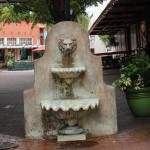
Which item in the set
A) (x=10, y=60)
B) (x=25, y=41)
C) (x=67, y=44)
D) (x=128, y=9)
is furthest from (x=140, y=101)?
(x=25, y=41)

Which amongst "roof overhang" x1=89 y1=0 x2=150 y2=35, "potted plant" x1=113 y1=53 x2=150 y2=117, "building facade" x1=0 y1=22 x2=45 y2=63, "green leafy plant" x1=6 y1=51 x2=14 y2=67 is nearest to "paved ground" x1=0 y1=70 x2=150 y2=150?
"potted plant" x1=113 y1=53 x2=150 y2=117

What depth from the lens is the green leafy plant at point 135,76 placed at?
355 inches

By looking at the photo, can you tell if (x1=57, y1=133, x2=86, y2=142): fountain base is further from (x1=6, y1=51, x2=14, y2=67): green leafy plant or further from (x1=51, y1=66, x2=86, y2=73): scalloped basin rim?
(x1=6, y1=51, x2=14, y2=67): green leafy plant

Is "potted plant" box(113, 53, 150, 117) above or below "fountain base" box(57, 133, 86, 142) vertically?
above

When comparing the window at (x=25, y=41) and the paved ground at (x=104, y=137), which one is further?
the window at (x=25, y=41)

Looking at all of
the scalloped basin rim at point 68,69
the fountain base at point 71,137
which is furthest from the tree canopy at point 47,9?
the fountain base at point 71,137

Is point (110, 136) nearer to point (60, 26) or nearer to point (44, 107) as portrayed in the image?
point (44, 107)

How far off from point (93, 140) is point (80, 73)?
4.23 ft

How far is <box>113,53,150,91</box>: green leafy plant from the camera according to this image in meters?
9.02

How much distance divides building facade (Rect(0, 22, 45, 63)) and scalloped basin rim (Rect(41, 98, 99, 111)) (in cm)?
5066

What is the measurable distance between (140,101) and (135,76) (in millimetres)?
586

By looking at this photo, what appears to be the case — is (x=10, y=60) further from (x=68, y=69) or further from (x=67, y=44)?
(x=68, y=69)

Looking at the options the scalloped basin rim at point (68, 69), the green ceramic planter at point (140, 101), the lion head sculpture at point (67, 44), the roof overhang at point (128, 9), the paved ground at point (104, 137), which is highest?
the roof overhang at point (128, 9)

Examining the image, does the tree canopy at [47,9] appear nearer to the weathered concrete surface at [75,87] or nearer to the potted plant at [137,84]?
the potted plant at [137,84]
